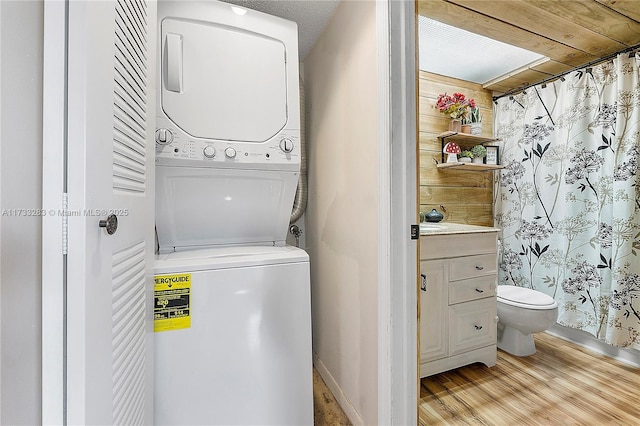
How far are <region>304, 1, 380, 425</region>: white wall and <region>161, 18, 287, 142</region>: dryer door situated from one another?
0.34 metres

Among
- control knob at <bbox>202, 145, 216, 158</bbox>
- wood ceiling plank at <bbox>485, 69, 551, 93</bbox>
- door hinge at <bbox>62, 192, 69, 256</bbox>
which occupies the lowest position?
door hinge at <bbox>62, 192, 69, 256</bbox>

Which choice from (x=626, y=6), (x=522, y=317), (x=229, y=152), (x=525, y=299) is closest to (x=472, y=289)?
(x=522, y=317)

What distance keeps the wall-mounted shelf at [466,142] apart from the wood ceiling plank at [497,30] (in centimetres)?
67

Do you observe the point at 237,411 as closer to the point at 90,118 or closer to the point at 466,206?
the point at 90,118

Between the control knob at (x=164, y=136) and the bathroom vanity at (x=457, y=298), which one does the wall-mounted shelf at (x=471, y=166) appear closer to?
the bathroom vanity at (x=457, y=298)

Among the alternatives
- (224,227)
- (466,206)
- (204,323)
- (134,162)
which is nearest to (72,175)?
(134,162)

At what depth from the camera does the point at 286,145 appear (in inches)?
55.6

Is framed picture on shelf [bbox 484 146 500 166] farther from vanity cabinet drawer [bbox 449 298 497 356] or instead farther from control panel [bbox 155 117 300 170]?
control panel [bbox 155 117 300 170]

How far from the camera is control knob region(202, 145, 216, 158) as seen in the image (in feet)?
4.18

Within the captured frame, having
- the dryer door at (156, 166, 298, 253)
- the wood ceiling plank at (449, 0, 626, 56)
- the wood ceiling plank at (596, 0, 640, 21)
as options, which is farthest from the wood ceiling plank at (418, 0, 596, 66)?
the dryer door at (156, 166, 298, 253)

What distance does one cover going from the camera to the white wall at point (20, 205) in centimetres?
41

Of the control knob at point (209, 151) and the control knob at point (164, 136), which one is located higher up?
the control knob at point (164, 136)

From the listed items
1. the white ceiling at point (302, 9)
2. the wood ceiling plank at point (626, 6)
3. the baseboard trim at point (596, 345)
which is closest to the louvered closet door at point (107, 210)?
the white ceiling at point (302, 9)

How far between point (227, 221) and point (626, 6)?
97.4 inches
